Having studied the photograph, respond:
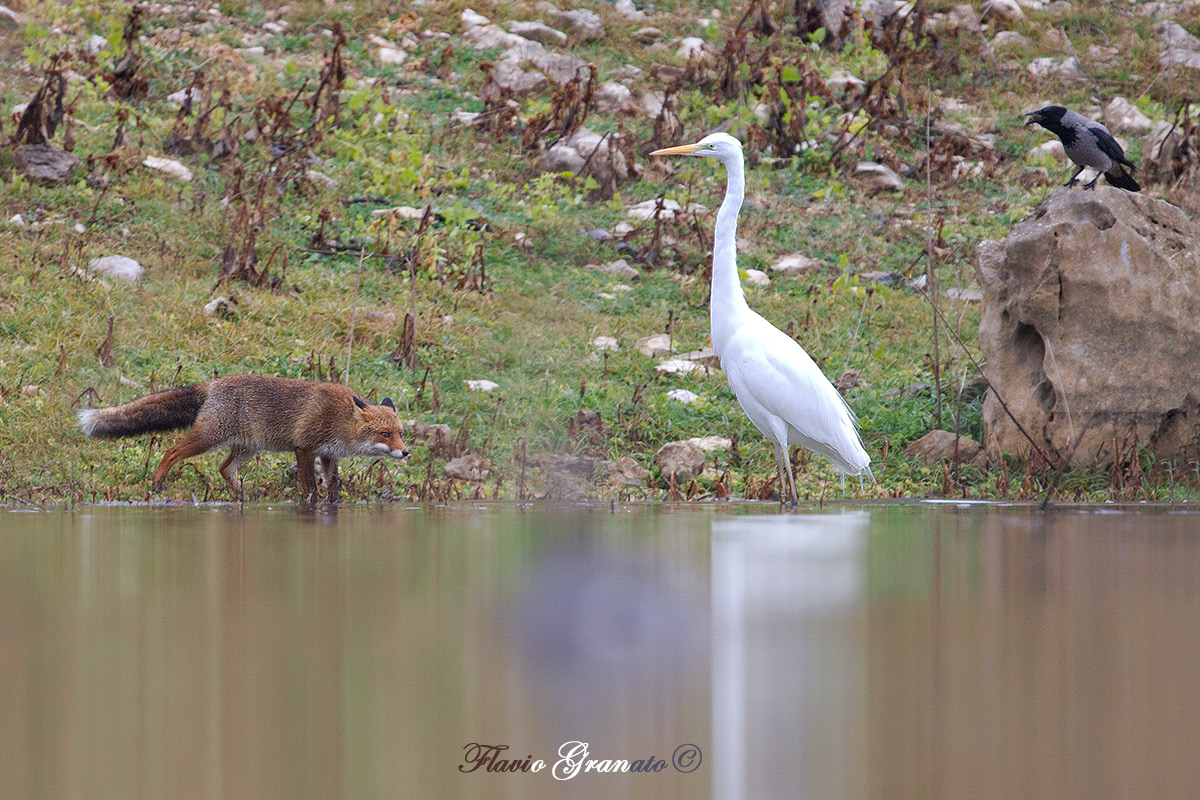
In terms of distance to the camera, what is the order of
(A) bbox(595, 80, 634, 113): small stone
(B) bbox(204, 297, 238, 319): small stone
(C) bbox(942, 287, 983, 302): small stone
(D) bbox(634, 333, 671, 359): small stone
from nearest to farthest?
1. (B) bbox(204, 297, 238, 319): small stone
2. (D) bbox(634, 333, 671, 359): small stone
3. (C) bbox(942, 287, 983, 302): small stone
4. (A) bbox(595, 80, 634, 113): small stone

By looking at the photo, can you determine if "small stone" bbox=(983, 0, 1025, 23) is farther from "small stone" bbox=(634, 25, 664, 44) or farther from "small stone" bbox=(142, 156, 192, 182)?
"small stone" bbox=(142, 156, 192, 182)

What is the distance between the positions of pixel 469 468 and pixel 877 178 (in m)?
6.05

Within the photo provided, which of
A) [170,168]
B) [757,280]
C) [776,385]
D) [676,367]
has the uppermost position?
[170,168]

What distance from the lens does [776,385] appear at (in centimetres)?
637

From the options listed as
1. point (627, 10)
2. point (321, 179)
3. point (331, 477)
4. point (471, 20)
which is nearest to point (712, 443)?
point (331, 477)

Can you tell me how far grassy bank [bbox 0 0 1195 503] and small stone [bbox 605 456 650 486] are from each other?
7 centimetres

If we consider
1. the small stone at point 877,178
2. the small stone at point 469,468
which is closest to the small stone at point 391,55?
the small stone at point 877,178

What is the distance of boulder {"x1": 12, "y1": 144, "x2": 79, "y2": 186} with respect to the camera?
9547 millimetres

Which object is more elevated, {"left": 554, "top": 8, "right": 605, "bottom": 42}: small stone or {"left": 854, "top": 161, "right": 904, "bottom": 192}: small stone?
{"left": 554, "top": 8, "right": 605, "bottom": 42}: small stone

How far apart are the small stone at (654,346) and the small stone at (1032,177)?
194 inches

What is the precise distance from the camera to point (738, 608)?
3.29 metres

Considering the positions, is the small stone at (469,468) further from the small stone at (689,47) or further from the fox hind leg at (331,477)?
the small stone at (689,47)

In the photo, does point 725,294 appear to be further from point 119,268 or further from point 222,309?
point 119,268

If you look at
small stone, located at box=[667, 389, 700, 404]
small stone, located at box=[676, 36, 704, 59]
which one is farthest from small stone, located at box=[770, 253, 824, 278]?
small stone, located at box=[676, 36, 704, 59]
